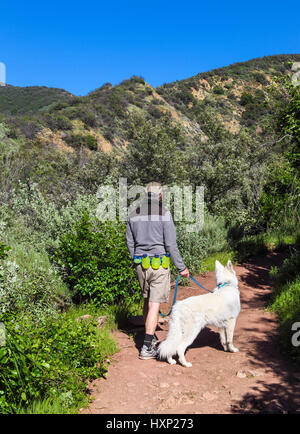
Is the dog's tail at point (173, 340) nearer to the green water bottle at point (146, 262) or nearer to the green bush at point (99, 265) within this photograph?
the green water bottle at point (146, 262)

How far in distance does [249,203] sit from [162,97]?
39.8 m

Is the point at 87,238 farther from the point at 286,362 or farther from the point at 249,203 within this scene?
the point at 249,203

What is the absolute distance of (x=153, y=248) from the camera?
14.0 ft

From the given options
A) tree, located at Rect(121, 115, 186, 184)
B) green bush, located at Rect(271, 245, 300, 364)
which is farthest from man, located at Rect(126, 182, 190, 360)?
tree, located at Rect(121, 115, 186, 184)

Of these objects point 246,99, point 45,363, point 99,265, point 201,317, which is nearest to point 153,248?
point 201,317

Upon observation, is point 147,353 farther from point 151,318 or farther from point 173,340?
point 173,340

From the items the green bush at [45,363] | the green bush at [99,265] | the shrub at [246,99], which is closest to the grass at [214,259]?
the green bush at [99,265]

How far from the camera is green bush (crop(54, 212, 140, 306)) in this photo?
573 centimetres

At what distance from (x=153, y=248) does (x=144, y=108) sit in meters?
38.8

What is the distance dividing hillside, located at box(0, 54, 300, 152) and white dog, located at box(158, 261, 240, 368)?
14.8 metres

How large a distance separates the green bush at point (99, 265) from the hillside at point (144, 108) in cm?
1262

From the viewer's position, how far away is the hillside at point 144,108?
30922 millimetres

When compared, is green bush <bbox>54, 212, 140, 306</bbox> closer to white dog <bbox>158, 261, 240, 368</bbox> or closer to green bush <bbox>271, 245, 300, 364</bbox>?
white dog <bbox>158, 261, 240, 368</bbox>
